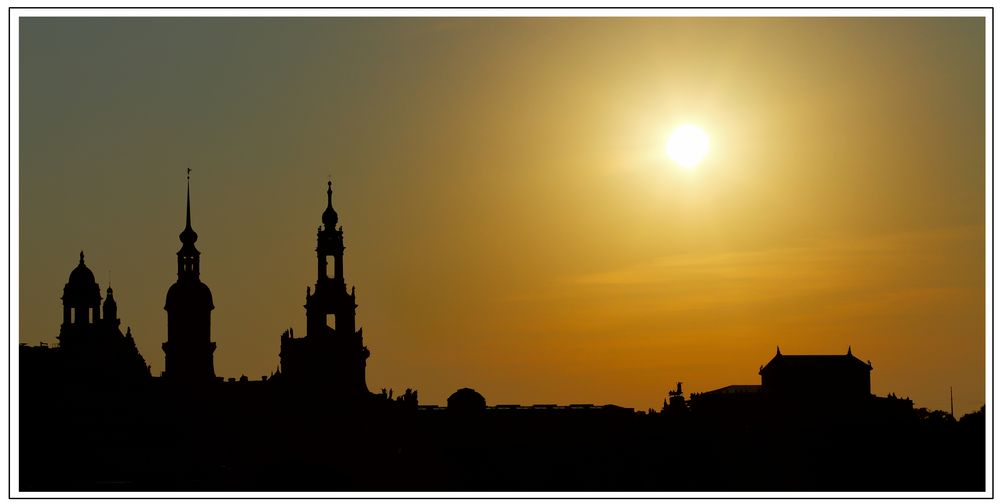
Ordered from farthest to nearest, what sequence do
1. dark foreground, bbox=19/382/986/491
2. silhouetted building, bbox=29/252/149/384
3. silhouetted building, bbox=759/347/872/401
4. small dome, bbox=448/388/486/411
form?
silhouetted building, bbox=759/347/872/401
small dome, bbox=448/388/486/411
silhouetted building, bbox=29/252/149/384
dark foreground, bbox=19/382/986/491

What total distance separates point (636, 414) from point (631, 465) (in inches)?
1985

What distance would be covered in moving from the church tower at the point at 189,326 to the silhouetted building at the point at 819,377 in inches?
2132

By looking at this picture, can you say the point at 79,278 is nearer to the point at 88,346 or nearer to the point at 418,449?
the point at 88,346

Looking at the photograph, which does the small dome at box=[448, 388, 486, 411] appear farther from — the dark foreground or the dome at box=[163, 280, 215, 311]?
the dome at box=[163, 280, 215, 311]

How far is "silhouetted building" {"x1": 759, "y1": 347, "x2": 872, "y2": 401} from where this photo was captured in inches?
6831

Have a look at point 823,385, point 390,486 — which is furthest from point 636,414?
point 390,486

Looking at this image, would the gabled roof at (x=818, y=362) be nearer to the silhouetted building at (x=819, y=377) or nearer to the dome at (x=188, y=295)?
the silhouetted building at (x=819, y=377)

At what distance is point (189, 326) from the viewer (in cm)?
13550

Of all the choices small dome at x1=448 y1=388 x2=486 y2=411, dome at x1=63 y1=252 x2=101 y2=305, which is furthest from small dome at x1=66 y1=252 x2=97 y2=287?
small dome at x1=448 y1=388 x2=486 y2=411

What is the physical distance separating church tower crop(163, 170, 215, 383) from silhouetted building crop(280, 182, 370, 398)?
4.86 metres

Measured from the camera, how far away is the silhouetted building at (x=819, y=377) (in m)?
174

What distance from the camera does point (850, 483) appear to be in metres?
111

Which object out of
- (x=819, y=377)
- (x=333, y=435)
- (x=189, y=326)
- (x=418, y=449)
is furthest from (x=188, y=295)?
(x=819, y=377)
